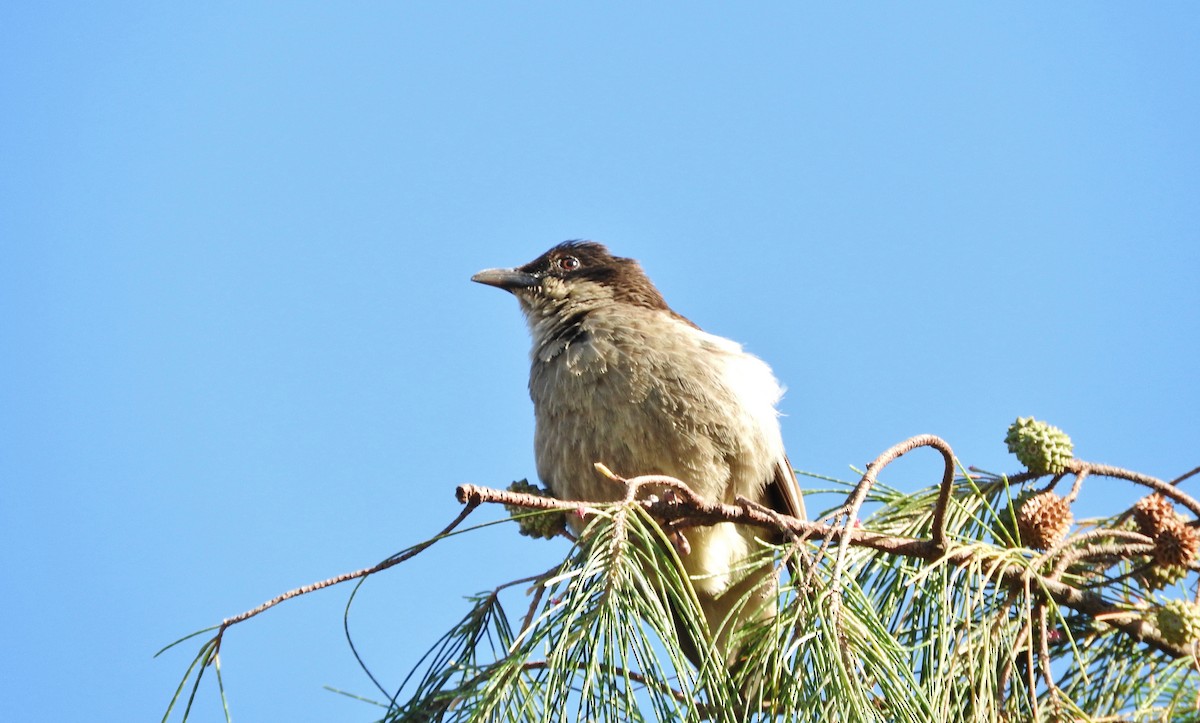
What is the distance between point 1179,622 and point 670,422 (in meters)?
1.82

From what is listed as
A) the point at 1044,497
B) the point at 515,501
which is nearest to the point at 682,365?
the point at 1044,497

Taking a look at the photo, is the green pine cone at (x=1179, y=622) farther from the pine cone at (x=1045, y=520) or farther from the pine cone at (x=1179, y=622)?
the pine cone at (x=1045, y=520)

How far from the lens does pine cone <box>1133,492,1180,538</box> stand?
306cm

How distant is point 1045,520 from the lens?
10.3 feet

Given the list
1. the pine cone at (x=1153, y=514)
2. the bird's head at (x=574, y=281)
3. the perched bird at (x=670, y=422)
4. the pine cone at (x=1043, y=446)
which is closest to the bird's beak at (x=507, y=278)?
the bird's head at (x=574, y=281)

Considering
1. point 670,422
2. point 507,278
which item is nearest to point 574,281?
point 507,278

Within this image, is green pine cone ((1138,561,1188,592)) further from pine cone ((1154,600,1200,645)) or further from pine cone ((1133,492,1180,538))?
pine cone ((1154,600,1200,645))

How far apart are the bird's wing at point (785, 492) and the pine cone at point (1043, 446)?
1.34 meters

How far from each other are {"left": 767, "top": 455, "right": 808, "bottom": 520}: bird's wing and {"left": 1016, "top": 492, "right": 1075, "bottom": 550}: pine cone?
4.37ft

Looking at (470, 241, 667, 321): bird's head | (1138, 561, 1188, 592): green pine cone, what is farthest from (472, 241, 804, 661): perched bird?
(1138, 561, 1188, 592): green pine cone

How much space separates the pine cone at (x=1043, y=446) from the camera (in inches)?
123

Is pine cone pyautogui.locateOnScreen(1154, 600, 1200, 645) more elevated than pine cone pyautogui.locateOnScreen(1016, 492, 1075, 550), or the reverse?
pine cone pyautogui.locateOnScreen(1016, 492, 1075, 550)

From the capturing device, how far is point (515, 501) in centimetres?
223

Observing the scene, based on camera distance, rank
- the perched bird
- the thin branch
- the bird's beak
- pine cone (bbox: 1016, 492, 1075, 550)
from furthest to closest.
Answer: the bird's beak < the perched bird < pine cone (bbox: 1016, 492, 1075, 550) < the thin branch
